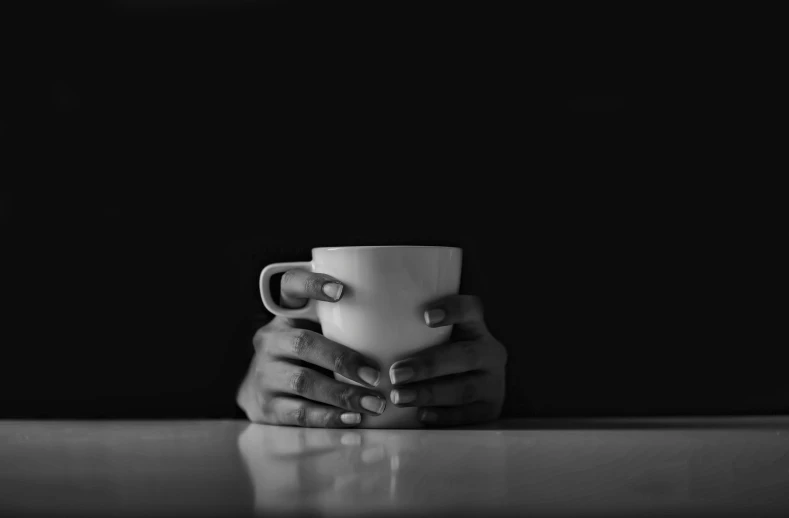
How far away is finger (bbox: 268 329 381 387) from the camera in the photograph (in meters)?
0.74

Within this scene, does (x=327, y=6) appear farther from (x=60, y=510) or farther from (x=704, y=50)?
(x=60, y=510)

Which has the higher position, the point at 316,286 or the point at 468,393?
the point at 316,286

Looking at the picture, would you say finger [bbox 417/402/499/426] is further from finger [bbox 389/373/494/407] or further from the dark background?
the dark background

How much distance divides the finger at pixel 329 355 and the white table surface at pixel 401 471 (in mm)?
67

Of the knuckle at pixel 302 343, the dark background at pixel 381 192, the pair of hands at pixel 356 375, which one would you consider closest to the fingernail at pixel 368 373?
the pair of hands at pixel 356 375

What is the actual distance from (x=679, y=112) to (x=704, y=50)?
0.51 ft

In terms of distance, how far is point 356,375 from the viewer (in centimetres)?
74

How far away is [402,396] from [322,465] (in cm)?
22

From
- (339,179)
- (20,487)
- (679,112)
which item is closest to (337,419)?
(20,487)

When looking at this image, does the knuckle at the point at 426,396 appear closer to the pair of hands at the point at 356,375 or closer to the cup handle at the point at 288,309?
the pair of hands at the point at 356,375

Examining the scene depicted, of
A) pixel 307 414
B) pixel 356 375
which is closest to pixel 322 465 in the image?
pixel 356 375

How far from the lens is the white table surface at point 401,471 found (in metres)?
0.39

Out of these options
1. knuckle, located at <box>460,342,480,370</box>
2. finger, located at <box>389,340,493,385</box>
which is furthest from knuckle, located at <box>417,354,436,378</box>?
knuckle, located at <box>460,342,480,370</box>

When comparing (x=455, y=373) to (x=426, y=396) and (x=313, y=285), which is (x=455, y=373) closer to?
(x=426, y=396)
